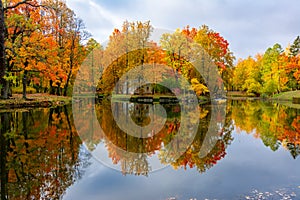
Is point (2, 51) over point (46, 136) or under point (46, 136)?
over

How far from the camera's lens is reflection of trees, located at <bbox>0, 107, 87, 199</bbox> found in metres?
5.20

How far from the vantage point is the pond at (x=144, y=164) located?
534cm

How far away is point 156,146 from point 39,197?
5.31 m

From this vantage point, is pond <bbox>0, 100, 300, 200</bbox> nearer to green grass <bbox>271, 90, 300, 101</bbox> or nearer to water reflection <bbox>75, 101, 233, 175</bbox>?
water reflection <bbox>75, 101, 233, 175</bbox>

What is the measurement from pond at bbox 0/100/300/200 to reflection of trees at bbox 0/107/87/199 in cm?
2

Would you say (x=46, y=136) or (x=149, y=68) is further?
(x=149, y=68)

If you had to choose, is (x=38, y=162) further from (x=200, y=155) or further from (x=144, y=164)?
(x=200, y=155)

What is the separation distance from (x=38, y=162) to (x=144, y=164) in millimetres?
2847

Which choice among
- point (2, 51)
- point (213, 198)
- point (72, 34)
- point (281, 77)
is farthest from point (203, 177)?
point (281, 77)

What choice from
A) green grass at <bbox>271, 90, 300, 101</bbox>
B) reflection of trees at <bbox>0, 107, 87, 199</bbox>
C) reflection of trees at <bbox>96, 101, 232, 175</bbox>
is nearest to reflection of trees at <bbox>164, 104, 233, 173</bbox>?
reflection of trees at <bbox>96, 101, 232, 175</bbox>

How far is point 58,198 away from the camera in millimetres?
4895

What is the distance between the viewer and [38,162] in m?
6.93

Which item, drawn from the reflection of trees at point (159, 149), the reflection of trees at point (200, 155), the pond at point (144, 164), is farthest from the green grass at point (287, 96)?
the reflection of trees at point (200, 155)

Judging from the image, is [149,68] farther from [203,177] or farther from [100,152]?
[203,177]
